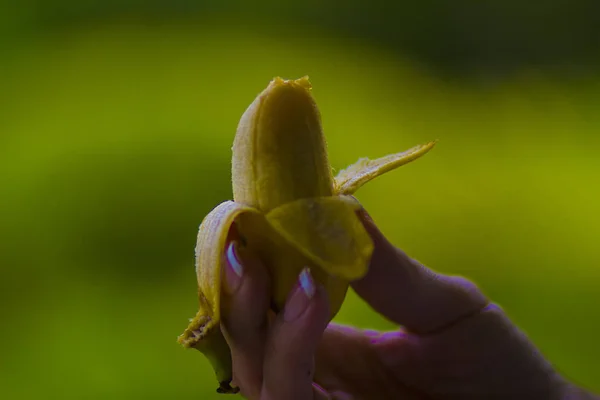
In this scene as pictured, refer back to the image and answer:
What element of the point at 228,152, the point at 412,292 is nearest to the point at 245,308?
the point at 412,292

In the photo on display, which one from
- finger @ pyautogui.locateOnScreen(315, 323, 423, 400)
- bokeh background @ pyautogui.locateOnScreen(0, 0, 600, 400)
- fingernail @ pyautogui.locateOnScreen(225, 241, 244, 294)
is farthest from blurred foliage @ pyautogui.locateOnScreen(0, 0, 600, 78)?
fingernail @ pyautogui.locateOnScreen(225, 241, 244, 294)

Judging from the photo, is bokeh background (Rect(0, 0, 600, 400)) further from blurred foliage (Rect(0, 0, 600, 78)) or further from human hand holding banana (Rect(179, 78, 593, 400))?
human hand holding banana (Rect(179, 78, 593, 400))

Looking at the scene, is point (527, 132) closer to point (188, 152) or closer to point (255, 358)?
point (188, 152)

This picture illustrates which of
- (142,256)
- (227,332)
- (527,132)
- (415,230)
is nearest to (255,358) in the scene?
(227,332)

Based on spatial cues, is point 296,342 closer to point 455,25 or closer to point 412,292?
point 412,292

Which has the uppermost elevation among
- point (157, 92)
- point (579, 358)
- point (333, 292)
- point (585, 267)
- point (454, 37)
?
point (454, 37)

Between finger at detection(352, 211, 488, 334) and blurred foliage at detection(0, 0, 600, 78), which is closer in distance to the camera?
finger at detection(352, 211, 488, 334)
